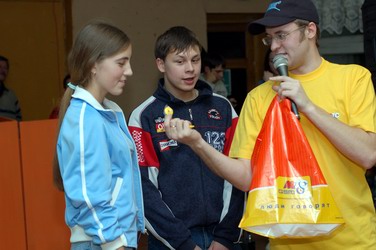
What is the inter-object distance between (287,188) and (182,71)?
994mm

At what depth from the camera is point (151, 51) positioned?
307 inches

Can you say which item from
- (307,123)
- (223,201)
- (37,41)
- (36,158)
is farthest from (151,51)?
(307,123)

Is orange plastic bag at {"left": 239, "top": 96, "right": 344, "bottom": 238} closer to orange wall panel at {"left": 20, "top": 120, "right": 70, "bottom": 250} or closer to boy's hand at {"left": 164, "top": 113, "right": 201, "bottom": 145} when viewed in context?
boy's hand at {"left": 164, "top": 113, "right": 201, "bottom": 145}

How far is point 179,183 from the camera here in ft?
9.75

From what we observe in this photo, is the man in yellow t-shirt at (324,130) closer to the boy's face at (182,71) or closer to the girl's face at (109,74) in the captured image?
the girl's face at (109,74)

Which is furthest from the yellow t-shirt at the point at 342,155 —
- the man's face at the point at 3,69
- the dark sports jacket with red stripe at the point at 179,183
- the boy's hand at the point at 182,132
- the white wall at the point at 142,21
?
the white wall at the point at 142,21

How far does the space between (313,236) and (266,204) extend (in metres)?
0.22

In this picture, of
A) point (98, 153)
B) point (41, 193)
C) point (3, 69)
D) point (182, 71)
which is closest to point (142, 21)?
point (3, 69)

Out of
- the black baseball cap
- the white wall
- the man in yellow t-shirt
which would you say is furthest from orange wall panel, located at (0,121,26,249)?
the white wall

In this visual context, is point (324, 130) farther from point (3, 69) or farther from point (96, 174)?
point (3, 69)

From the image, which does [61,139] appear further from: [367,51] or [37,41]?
[37,41]

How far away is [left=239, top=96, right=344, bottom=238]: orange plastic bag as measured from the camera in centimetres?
223

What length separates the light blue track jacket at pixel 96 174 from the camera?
8.00ft

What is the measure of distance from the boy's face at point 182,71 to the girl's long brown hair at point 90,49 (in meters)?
0.44
